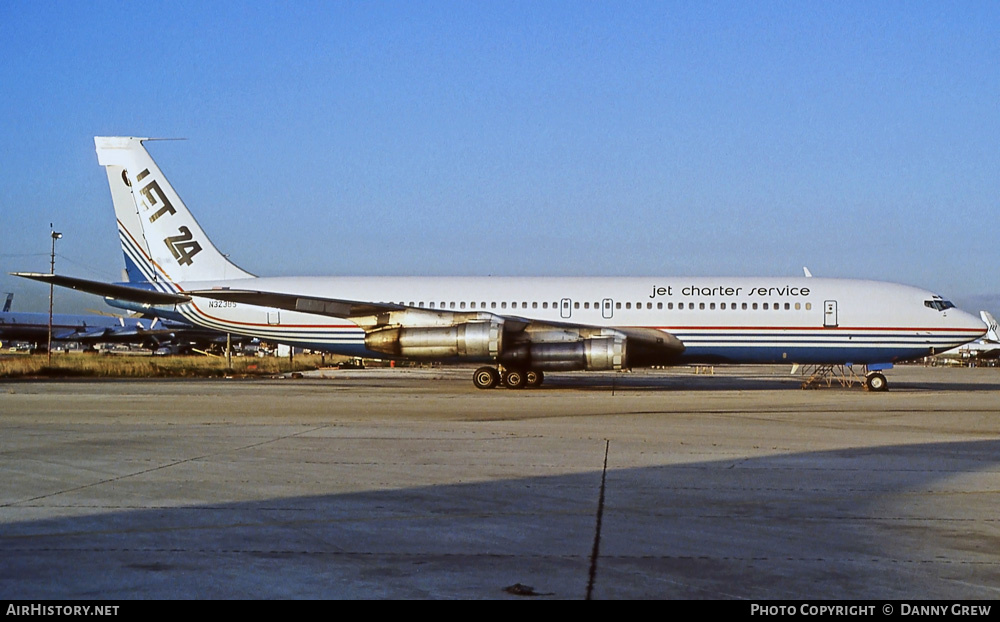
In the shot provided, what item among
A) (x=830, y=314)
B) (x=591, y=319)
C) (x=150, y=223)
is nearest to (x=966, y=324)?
(x=830, y=314)

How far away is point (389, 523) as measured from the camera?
6871mm

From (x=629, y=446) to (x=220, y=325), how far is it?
68.5 feet

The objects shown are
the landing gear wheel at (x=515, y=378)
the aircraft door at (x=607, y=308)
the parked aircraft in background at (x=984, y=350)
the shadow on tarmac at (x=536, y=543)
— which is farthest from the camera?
the parked aircraft in background at (x=984, y=350)

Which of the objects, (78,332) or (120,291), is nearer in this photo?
(120,291)

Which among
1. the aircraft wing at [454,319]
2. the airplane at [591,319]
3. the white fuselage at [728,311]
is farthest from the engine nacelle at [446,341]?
the white fuselage at [728,311]

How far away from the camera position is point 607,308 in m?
27.8

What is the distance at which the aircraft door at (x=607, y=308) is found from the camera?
2775 centimetres

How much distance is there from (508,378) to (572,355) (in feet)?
9.16

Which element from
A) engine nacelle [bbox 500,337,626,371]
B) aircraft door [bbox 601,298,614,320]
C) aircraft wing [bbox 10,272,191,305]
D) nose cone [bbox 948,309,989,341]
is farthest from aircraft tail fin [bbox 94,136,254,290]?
nose cone [bbox 948,309,989,341]

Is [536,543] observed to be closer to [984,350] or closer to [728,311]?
[728,311]

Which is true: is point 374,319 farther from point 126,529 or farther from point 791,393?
point 126,529

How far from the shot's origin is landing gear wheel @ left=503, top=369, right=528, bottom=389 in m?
27.4

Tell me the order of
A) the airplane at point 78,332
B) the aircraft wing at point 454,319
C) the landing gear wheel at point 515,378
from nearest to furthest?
the aircraft wing at point 454,319, the landing gear wheel at point 515,378, the airplane at point 78,332

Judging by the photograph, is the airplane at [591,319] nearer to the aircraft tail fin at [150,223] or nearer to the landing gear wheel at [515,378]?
the landing gear wheel at [515,378]
